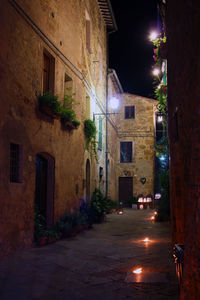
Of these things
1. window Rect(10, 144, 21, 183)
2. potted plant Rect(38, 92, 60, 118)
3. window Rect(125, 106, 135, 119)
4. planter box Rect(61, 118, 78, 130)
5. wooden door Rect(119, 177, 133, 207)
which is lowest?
wooden door Rect(119, 177, 133, 207)

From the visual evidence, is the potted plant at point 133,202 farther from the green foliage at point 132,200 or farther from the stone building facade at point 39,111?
the stone building facade at point 39,111

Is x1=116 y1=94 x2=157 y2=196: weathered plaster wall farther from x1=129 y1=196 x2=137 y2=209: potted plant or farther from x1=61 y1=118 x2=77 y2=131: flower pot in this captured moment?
x1=61 y1=118 x2=77 y2=131: flower pot

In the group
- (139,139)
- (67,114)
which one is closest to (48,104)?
(67,114)

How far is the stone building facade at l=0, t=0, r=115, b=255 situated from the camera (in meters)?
6.30

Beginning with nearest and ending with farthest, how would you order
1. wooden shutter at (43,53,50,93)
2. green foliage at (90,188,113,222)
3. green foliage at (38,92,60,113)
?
1. green foliage at (38,92,60,113)
2. wooden shutter at (43,53,50,93)
3. green foliage at (90,188,113,222)

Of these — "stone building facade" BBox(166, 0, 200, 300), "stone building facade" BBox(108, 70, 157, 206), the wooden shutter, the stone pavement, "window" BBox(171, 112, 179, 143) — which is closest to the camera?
"stone building facade" BBox(166, 0, 200, 300)

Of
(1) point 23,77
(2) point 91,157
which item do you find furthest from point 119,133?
(1) point 23,77

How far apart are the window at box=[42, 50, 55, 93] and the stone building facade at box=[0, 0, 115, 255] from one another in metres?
0.03

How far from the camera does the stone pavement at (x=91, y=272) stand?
12.7 feet

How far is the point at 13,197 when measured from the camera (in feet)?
21.2

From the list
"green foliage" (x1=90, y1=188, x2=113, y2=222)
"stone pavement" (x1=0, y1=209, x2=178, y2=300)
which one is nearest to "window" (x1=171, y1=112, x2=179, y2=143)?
"stone pavement" (x1=0, y1=209, x2=178, y2=300)

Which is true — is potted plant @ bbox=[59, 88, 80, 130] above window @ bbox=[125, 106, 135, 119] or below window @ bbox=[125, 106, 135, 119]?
below

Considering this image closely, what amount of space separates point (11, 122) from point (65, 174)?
3.62 metres

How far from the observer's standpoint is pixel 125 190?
23203 millimetres
